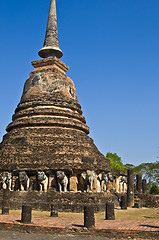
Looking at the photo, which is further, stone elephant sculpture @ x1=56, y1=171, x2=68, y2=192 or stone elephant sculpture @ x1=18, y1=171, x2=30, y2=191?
stone elephant sculpture @ x1=18, y1=171, x2=30, y2=191

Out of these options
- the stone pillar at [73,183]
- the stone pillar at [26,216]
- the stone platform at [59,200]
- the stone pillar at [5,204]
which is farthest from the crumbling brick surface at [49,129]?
the stone pillar at [26,216]

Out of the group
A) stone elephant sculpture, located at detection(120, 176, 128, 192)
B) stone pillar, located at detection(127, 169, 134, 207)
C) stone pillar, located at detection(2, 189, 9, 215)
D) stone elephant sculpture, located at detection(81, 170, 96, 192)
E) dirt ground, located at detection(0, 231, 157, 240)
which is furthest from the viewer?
stone elephant sculpture, located at detection(120, 176, 128, 192)

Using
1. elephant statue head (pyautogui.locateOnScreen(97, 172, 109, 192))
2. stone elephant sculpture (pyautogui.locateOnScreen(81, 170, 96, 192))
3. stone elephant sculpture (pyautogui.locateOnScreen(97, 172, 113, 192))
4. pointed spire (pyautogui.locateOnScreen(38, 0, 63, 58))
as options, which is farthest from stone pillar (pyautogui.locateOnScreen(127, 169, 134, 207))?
pointed spire (pyautogui.locateOnScreen(38, 0, 63, 58))

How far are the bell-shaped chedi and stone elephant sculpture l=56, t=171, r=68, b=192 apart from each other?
0.38 meters

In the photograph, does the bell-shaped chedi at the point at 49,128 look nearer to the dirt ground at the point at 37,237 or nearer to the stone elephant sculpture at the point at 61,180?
the stone elephant sculpture at the point at 61,180

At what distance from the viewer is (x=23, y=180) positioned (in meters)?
13.5

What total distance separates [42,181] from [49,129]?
357cm

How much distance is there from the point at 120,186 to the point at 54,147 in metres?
7.67

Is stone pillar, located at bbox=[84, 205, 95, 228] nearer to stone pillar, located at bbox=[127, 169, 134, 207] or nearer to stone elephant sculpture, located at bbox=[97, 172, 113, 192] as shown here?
stone elephant sculpture, located at bbox=[97, 172, 113, 192]

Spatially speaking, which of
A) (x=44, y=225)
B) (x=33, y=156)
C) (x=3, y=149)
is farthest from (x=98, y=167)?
(x=44, y=225)

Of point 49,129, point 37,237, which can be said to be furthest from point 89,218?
point 49,129

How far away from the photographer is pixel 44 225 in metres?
8.12

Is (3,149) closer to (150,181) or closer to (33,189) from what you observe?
(33,189)

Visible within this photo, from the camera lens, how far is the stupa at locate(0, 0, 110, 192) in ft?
46.0
